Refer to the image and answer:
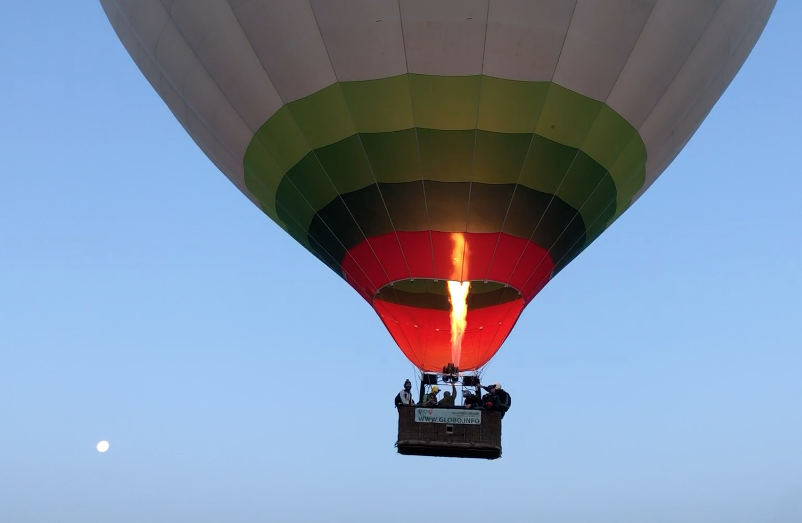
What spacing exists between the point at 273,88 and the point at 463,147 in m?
1.73

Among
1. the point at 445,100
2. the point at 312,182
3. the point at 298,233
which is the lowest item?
the point at 298,233

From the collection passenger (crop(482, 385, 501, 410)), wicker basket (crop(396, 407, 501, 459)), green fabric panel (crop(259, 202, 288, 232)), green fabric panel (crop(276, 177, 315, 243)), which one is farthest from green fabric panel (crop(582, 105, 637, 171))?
green fabric panel (crop(259, 202, 288, 232))

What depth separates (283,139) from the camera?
960cm

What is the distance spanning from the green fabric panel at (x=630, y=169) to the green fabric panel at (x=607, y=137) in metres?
0.09

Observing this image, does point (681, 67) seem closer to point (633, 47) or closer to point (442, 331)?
point (633, 47)

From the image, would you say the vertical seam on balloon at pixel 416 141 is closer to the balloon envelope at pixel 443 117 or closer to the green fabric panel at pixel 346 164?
the balloon envelope at pixel 443 117

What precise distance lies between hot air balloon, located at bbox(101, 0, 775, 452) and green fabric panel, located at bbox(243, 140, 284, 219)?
21 millimetres

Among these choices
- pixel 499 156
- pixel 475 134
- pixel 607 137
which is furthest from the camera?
pixel 607 137

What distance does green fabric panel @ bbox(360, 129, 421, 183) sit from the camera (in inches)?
362

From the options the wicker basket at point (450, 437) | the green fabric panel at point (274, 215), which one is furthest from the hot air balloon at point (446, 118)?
the wicker basket at point (450, 437)

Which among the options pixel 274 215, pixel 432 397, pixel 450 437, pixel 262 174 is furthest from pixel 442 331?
pixel 262 174

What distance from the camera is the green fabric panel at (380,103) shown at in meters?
8.98

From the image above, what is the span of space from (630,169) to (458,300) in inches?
80.4

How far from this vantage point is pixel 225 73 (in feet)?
31.3
